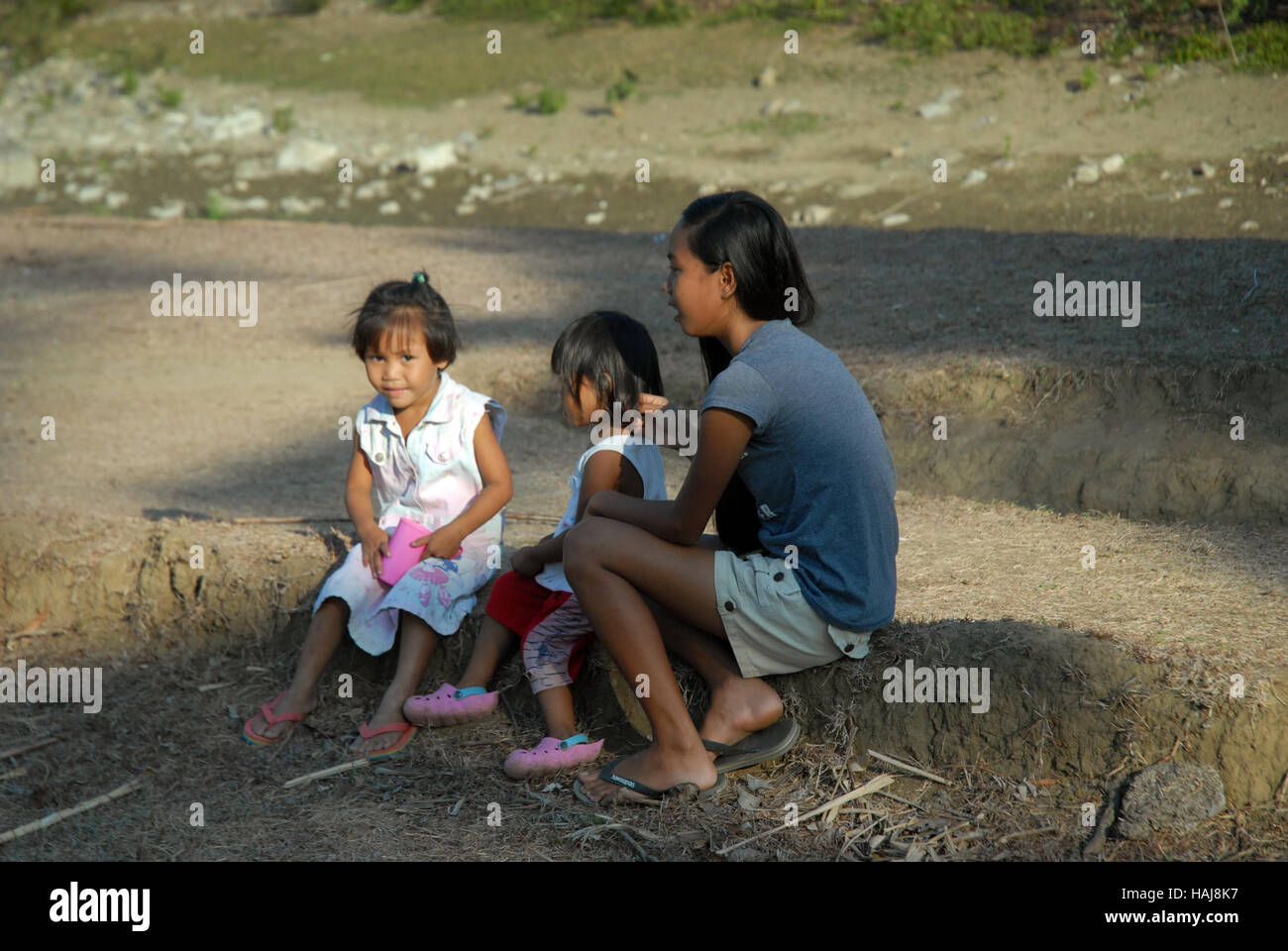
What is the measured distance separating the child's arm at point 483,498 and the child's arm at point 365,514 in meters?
0.14

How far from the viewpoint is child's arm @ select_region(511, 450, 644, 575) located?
10.3 feet

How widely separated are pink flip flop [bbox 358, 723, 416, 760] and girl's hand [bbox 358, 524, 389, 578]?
1.47ft

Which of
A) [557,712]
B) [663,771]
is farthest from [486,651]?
[663,771]

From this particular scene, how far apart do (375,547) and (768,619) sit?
127cm

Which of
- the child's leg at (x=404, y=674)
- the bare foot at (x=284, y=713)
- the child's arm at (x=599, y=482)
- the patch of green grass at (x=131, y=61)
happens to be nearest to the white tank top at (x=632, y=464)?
the child's arm at (x=599, y=482)

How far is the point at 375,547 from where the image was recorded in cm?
Answer: 355

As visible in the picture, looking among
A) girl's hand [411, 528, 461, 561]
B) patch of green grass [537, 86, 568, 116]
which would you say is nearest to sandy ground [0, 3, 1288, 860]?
girl's hand [411, 528, 461, 561]

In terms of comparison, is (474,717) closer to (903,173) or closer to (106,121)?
(903,173)

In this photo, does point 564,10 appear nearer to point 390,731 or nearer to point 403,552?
point 403,552

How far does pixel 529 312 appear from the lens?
6.75 m

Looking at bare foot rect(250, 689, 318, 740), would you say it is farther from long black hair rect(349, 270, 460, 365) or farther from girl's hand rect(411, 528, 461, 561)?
long black hair rect(349, 270, 460, 365)

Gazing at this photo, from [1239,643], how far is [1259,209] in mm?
4689

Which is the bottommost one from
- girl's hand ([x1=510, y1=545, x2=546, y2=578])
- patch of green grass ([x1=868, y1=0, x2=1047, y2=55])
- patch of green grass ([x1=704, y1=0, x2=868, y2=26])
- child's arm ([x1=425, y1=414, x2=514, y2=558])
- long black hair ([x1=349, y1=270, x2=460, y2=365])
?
girl's hand ([x1=510, y1=545, x2=546, y2=578])

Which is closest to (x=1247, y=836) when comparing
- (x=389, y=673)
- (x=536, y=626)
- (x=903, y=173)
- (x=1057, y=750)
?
(x=1057, y=750)
